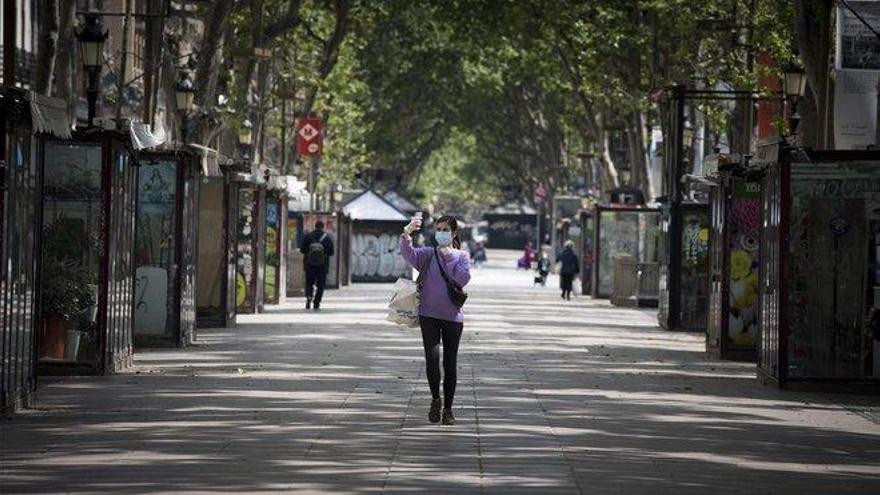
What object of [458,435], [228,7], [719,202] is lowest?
[458,435]

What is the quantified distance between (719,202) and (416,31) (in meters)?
46.0

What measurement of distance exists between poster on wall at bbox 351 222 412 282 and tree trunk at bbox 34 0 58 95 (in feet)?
136

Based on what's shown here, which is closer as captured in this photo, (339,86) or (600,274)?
(600,274)

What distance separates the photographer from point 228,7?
3641 centimetres

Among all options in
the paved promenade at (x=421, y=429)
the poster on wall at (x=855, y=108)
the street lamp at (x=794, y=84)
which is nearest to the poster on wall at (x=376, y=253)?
the street lamp at (x=794, y=84)

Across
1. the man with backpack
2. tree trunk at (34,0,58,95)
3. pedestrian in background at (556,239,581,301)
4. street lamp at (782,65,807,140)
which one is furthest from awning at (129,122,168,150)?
pedestrian in background at (556,239,581,301)

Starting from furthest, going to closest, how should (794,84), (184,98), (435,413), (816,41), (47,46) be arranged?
1. (184,98)
2. (794,84)
3. (816,41)
4. (47,46)
5. (435,413)

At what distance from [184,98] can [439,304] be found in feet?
64.5

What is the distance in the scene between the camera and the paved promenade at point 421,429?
527 inches

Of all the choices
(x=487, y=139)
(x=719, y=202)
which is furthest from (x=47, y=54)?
(x=487, y=139)

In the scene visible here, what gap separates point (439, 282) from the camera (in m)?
17.6

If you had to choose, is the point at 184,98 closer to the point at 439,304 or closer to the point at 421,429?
the point at 439,304

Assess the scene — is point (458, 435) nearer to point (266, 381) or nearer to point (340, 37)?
point (266, 381)

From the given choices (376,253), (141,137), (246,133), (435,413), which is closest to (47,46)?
(141,137)
